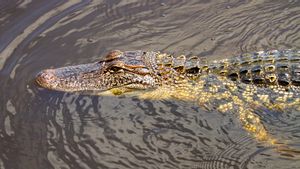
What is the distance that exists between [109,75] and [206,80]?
111 centimetres

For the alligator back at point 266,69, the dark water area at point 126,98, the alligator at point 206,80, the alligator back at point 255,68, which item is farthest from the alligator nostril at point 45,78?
the alligator back at point 266,69

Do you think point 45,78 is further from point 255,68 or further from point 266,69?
point 266,69

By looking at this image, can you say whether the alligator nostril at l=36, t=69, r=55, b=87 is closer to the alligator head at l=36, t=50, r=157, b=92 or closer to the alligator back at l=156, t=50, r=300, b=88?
the alligator head at l=36, t=50, r=157, b=92

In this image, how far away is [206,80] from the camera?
5.12m

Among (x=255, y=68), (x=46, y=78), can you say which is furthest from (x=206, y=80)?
(x=46, y=78)

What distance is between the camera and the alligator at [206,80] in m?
4.93

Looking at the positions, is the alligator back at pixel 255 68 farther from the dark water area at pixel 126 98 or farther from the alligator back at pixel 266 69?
the dark water area at pixel 126 98

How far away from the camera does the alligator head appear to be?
518cm

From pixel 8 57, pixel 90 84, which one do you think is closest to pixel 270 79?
pixel 90 84

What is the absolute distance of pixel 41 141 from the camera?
4898 millimetres

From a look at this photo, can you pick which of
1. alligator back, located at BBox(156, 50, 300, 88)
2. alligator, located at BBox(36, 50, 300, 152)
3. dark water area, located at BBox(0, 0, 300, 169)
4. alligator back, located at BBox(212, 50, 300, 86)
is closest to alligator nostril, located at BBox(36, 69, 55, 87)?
alligator, located at BBox(36, 50, 300, 152)

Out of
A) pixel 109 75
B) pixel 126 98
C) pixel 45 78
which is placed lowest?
pixel 126 98

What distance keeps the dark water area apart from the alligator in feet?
0.39

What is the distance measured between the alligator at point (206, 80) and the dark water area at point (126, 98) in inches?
4.7
